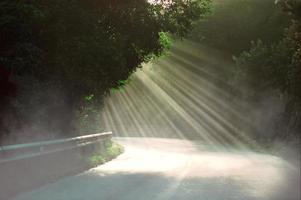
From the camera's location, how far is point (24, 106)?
18906 millimetres

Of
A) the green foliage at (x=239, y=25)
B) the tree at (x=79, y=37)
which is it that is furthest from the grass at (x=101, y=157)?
the green foliage at (x=239, y=25)

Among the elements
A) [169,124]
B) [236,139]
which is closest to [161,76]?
[169,124]

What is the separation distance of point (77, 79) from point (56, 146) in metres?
4.03

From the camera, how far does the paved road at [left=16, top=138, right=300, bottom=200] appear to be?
503 inches

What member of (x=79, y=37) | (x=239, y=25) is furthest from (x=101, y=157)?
(x=239, y=25)

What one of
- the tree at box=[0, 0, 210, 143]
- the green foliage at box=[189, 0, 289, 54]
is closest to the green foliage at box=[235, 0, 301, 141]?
the tree at box=[0, 0, 210, 143]

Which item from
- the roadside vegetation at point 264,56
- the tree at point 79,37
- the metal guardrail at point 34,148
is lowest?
the roadside vegetation at point 264,56

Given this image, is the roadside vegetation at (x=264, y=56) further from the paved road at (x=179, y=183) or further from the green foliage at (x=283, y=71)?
the paved road at (x=179, y=183)

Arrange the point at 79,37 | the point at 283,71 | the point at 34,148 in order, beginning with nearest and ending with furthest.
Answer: the point at 34,148, the point at 79,37, the point at 283,71

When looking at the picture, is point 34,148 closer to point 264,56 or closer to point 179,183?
point 179,183

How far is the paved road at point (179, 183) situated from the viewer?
1277 centimetres

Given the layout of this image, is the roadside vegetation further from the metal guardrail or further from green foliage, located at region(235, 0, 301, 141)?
the metal guardrail

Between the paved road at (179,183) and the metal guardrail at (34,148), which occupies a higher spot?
the metal guardrail at (34,148)

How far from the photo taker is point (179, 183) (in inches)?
598
